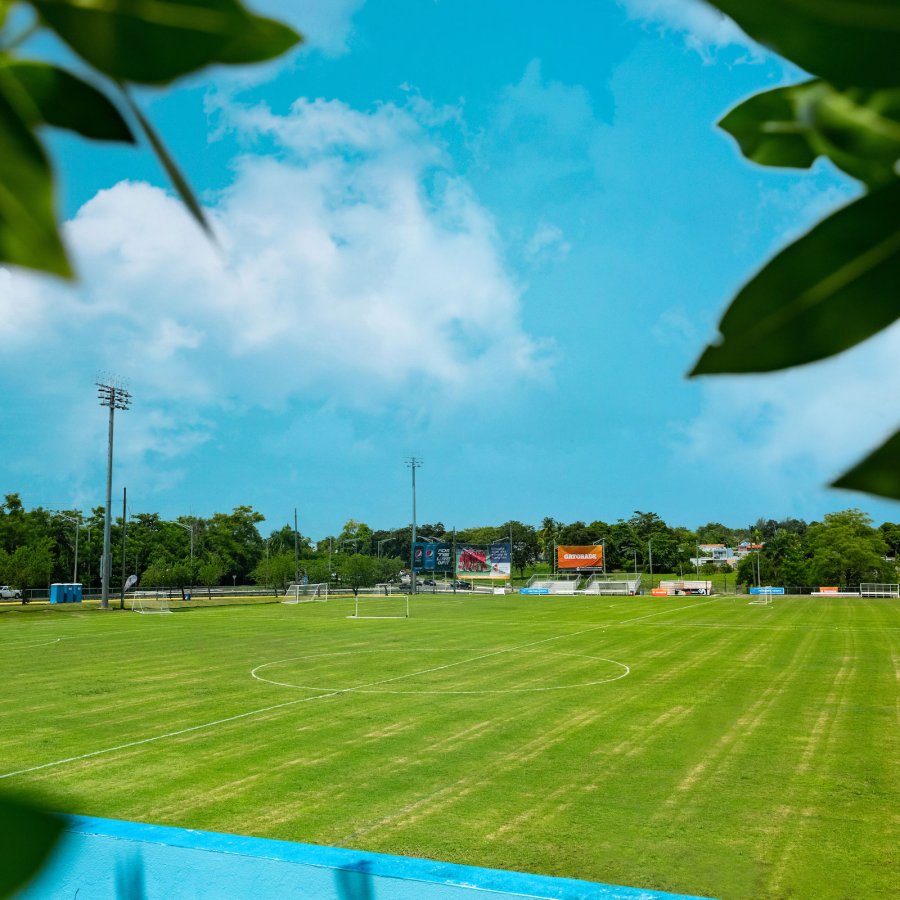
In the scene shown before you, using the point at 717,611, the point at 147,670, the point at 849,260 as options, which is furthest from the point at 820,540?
the point at 849,260

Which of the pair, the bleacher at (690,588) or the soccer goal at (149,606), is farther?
the bleacher at (690,588)

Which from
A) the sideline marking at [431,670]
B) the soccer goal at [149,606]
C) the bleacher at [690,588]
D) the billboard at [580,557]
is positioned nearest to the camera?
the sideline marking at [431,670]

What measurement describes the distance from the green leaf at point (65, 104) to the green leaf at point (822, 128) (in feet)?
0.69

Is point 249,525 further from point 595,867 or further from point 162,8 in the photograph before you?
point 162,8

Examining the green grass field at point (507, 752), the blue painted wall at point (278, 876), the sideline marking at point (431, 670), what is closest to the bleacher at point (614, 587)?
the green grass field at point (507, 752)

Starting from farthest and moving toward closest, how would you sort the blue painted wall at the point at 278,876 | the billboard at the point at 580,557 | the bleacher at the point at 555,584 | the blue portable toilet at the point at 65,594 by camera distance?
1. the billboard at the point at 580,557
2. the bleacher at the point at 555,584
3. the blue portable toilet at the point at 65,594
4. the blue painted wall at the point at 278,876

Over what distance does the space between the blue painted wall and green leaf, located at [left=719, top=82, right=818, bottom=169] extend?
193 inches

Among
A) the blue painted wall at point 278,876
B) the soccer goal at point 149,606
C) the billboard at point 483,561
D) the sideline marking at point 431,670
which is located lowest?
the soccer goal at point 149,606

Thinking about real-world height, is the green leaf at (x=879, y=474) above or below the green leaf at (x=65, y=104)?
below

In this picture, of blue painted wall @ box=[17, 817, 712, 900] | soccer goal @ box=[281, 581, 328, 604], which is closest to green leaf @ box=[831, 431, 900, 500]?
blue painted wall @ box=[17, 817, 712, 900]

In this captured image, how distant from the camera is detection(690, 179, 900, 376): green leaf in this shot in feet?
0.78

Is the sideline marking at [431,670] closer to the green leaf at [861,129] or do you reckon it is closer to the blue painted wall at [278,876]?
the blue painted wall at [278,876]

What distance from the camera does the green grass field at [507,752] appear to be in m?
7.50

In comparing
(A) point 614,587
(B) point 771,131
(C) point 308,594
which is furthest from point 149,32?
(A) point 614,587
